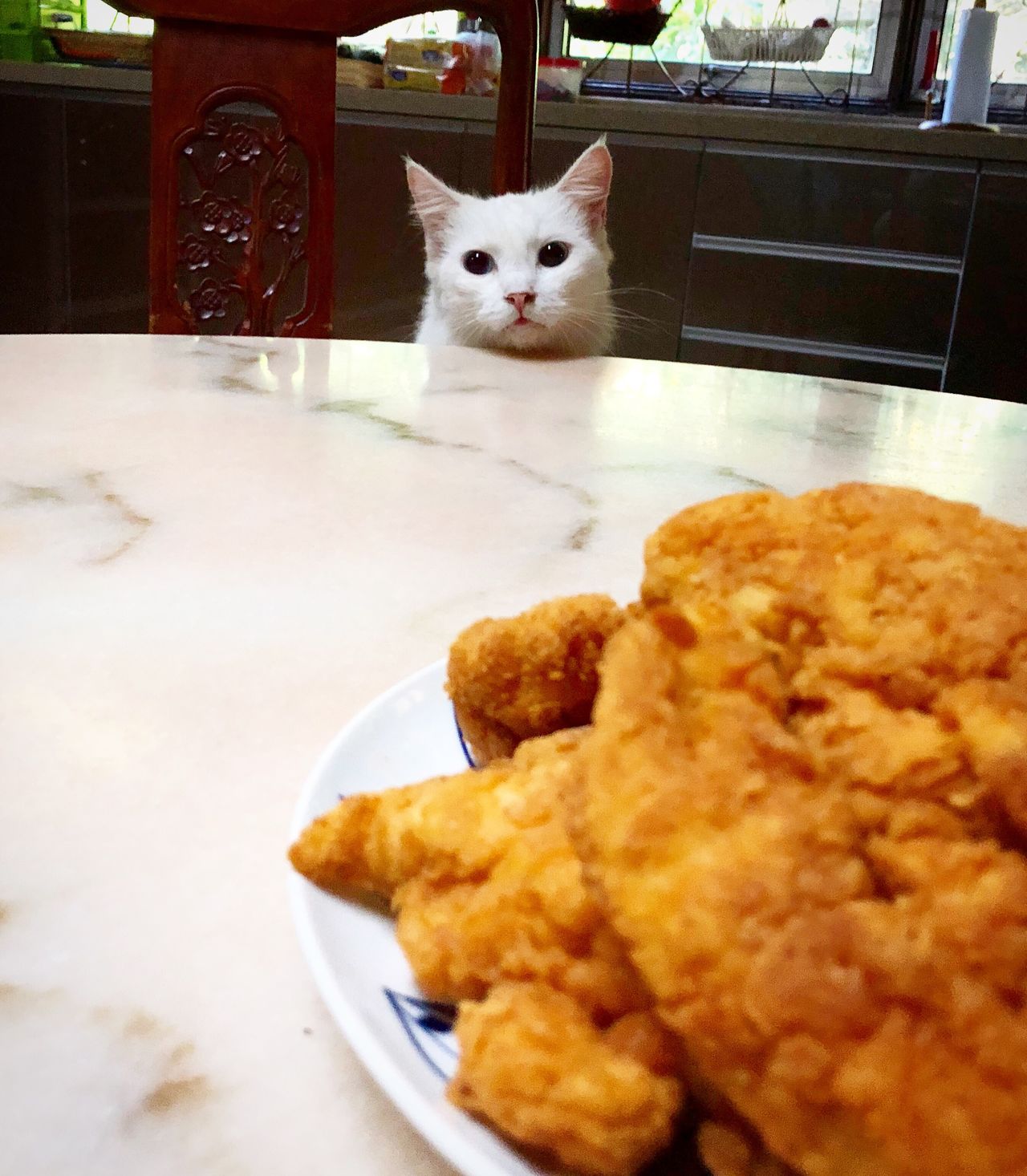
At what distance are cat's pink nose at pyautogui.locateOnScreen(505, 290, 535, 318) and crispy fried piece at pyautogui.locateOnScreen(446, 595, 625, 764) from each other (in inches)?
44.7

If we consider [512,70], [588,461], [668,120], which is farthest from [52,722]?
[668,120]

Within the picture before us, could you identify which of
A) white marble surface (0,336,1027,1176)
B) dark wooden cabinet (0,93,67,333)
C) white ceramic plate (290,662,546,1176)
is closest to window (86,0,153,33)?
dark wooden cabinet (0,93,67,333)

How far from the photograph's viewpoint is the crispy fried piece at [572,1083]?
23cm

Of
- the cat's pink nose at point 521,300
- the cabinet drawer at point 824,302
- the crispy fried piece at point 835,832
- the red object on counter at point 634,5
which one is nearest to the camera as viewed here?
the crispy fried piece at point 835,832

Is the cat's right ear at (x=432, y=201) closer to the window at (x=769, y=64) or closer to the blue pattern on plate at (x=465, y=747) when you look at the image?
the blue pattern on plate at (x=465, y=747)

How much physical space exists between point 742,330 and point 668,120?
498mm

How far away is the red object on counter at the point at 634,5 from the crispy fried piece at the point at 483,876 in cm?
293

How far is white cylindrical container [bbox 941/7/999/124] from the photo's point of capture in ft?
8.29

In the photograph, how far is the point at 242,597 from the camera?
23.4 inches

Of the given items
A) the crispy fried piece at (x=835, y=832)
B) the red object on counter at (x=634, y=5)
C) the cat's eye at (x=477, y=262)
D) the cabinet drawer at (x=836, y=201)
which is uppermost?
the red object on counter at (x=634, y=5)

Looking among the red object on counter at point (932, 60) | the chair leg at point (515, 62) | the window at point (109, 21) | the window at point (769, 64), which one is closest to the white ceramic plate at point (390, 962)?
the chair leg at point (515, 62)

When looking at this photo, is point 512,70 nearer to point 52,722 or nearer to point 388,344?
point 388,344

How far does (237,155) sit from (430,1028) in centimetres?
129

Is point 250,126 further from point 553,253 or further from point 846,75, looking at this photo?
point 846,75
